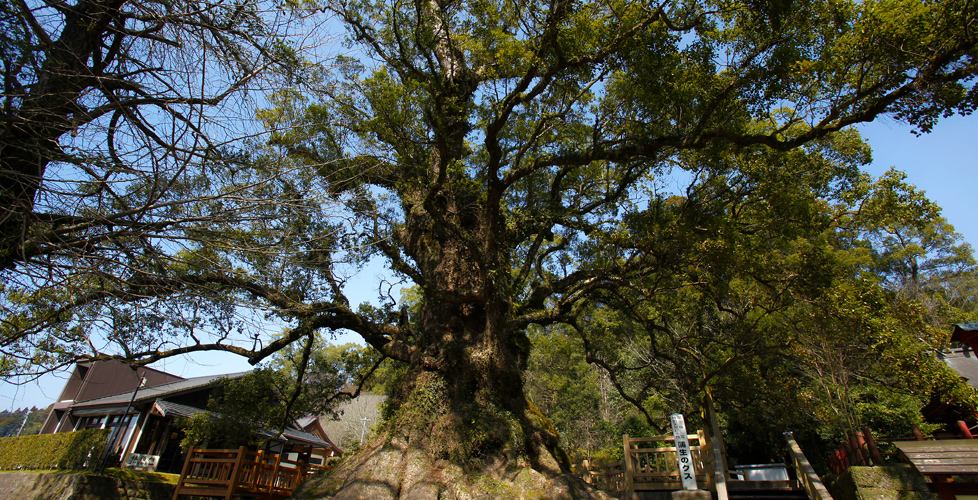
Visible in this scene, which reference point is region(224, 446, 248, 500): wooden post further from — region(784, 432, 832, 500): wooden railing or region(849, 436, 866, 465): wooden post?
region(849, 436, 866, 465): wooden post

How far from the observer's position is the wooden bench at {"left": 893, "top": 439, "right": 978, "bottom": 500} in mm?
4465

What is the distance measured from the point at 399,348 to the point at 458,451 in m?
2.52

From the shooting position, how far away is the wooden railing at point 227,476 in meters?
8.01

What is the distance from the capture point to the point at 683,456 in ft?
22.9

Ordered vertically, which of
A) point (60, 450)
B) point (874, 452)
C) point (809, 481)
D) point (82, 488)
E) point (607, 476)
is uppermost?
point (874, 452)

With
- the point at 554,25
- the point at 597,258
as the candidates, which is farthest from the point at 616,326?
the point at 554,25

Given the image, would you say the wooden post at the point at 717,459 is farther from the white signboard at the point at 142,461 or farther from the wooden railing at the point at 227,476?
the white signboard at the point at 142,461

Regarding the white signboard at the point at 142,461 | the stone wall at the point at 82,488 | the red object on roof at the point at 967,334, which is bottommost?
the stone wall at the point at 82,488

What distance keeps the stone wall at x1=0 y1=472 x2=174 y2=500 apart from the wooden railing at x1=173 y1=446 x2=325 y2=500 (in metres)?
2.87

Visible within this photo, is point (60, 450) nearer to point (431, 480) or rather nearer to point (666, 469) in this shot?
point (431, 480)

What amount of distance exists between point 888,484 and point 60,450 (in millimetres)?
20433

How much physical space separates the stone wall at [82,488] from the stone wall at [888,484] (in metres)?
13.8

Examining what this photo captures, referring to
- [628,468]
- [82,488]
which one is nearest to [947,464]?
[628,468]

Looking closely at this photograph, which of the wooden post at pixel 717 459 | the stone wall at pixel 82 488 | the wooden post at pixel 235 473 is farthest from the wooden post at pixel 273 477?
the wooden post at pixel 717 459
